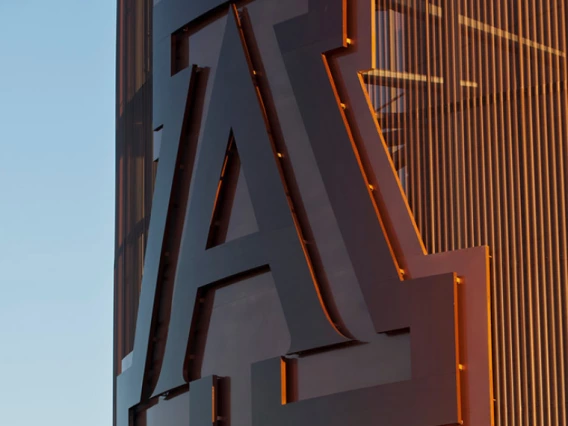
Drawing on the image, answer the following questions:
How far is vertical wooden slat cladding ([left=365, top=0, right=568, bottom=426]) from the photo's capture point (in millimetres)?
13188

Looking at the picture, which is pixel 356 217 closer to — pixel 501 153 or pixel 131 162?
pixel 501 153

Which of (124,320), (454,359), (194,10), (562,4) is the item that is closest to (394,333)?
(454,359)

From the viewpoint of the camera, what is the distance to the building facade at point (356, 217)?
1353cm

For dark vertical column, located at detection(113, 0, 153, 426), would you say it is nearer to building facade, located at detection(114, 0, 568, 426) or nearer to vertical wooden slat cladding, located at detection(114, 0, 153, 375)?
vertical wooden slat cladding, located at detection(114, 0, 153, 375)

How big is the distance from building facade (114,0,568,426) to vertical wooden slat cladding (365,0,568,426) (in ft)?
0.07

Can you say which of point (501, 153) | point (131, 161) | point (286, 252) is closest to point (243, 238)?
point (286, 252)

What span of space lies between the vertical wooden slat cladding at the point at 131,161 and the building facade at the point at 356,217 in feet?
7.94

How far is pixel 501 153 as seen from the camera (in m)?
13.9

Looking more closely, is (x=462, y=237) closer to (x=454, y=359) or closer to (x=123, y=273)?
(x=454, y=359)

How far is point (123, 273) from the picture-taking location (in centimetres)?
2228

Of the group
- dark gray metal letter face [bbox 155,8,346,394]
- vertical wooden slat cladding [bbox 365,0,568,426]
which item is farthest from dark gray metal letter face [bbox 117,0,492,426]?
vertical wooden slat cladding [bbox 365,0,568,426]

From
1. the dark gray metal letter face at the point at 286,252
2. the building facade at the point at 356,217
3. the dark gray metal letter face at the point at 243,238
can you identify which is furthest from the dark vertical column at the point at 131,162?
the dark gray metal letter face at the point at 243,238

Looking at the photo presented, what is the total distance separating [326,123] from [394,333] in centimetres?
295

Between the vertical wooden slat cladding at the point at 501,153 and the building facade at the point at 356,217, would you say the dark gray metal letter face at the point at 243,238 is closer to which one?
the building facade at the point at 356,217
